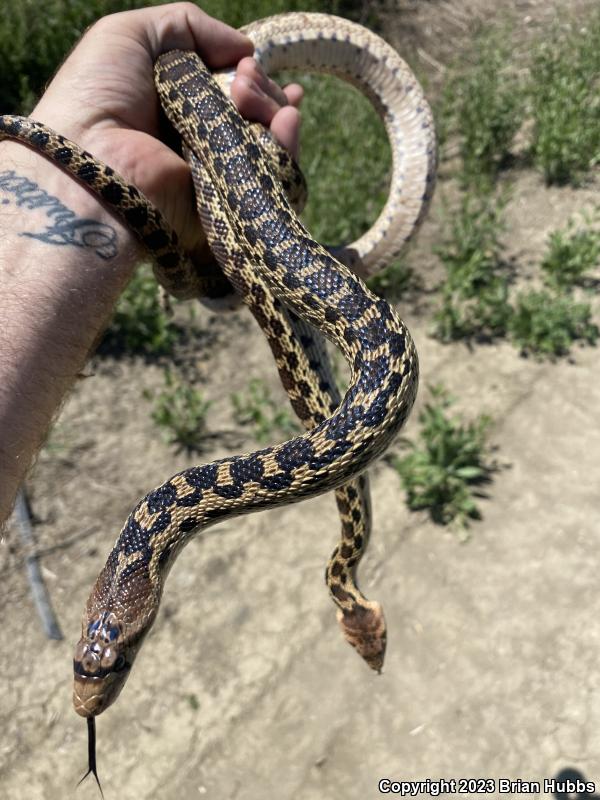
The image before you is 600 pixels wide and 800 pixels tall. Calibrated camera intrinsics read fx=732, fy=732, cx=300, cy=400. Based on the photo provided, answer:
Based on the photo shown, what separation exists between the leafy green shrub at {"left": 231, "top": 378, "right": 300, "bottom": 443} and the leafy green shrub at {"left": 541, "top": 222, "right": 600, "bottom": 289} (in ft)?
10.2

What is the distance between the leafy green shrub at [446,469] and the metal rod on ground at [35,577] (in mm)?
2931

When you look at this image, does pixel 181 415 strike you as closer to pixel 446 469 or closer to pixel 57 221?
pixel 446 469

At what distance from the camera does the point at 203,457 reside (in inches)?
252

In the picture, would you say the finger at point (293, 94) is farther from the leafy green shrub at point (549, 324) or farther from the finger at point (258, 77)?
the leafy green shrub at point (549, 324)

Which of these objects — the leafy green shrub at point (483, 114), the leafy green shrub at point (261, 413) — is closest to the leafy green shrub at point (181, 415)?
the leafy green shrub at point (261, 413)

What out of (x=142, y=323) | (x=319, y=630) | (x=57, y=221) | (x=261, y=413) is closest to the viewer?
(x=57, y=221)

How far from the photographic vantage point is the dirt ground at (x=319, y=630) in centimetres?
479

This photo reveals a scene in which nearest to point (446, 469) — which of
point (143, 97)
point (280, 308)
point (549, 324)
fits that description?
point (549, 324)

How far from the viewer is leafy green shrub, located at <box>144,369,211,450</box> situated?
6410mm

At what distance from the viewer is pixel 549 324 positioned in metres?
6.86

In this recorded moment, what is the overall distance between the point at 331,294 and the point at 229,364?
14.0 feet

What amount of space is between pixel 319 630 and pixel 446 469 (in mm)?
1672

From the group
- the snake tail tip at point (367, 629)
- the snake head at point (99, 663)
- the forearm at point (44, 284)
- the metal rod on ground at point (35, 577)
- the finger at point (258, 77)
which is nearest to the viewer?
the snake head at point (99, 663)

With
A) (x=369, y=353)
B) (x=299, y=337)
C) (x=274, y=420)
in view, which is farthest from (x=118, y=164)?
(x=274, y=420)
